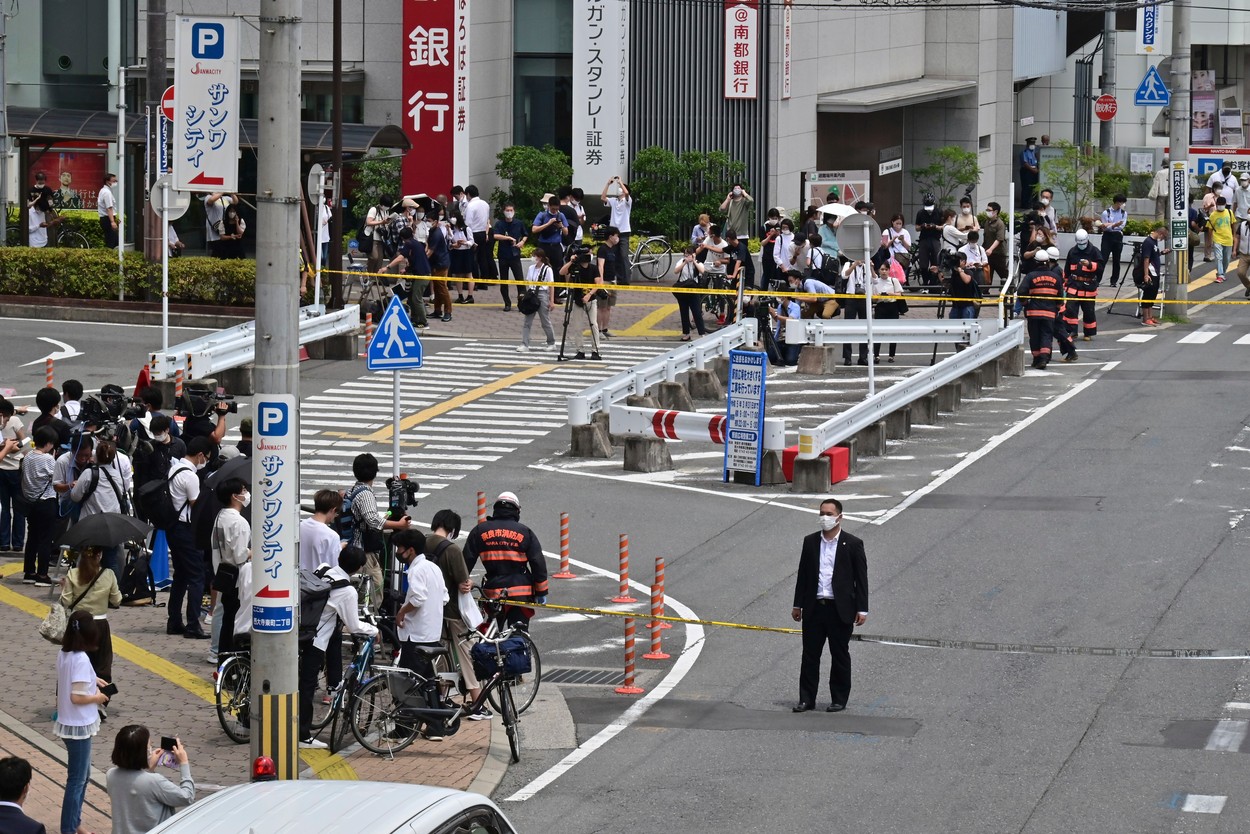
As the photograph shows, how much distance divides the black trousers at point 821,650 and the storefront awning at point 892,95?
1160 inches

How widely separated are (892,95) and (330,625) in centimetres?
3360

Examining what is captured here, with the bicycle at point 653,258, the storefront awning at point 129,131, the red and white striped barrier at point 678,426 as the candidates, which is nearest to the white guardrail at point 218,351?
the red and white striped barrier at point 678,426

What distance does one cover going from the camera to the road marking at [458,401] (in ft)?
84.2

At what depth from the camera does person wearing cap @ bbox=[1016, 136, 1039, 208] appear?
174 feet

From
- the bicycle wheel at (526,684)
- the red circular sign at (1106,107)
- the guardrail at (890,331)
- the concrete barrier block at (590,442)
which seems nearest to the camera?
the bicycle wheel at (526,684)

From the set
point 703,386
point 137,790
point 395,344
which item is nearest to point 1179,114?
point 703,386

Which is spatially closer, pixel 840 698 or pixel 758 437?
pixel 840 698

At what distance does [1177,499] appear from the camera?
21984 millimetres

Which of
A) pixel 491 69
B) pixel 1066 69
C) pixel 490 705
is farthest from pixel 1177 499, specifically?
pixel 1066 69

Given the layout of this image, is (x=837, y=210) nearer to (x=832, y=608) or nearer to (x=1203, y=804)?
(x=832, y=608)

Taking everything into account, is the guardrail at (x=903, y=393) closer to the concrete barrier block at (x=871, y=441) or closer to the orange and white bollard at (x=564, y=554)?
the concrete barrier block at (x=871, y=441)

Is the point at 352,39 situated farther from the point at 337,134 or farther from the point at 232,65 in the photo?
the point at 232,65

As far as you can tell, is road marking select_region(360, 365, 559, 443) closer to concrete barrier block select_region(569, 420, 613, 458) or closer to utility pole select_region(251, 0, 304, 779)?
concrete barrier block select_region(569, 420, 613, 458)

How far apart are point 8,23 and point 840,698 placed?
3567 centimetres
